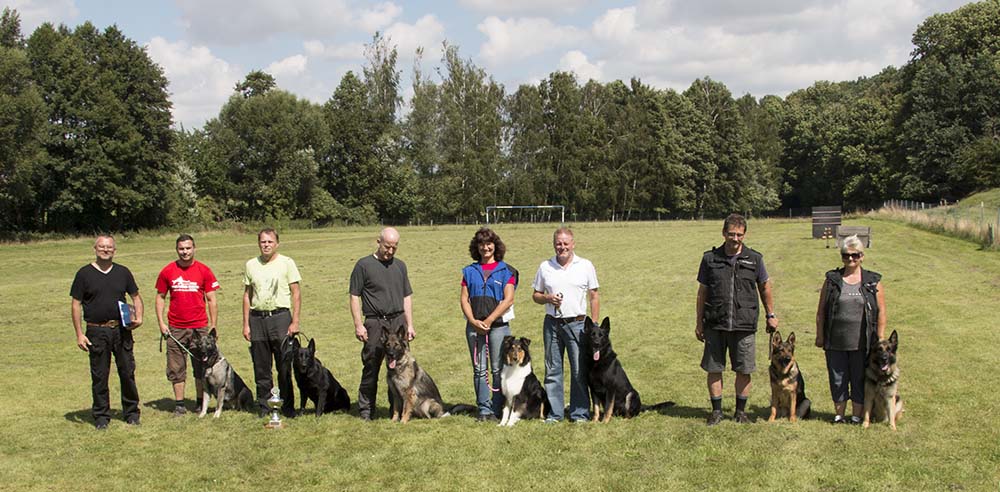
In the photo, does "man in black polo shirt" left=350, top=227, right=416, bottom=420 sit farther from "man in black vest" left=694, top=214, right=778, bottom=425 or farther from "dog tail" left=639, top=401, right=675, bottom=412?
"man in black vest" left=694, top=214, right=778, bottom=425

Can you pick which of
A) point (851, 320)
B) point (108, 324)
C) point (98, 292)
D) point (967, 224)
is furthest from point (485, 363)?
point (967, 224)

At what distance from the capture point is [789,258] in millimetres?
26172

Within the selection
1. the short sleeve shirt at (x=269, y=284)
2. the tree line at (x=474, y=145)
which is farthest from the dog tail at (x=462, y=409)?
the tree line at (x=474, y=145)

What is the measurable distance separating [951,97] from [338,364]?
64701 millimetres

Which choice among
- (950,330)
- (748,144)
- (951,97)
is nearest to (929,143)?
(951,97)

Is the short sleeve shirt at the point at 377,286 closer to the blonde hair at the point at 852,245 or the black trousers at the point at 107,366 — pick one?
the black trousers at the point at 107,366

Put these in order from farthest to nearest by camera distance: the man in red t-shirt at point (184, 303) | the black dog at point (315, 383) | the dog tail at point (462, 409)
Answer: the dog tail at point (462, 409) < the man in red t-shirt at point (184, 303) < the black dog at point (315, 383)

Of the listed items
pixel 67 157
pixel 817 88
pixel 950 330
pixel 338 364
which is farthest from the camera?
pixel 817 88

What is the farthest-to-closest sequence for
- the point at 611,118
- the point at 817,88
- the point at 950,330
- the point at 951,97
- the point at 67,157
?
1. the point at 817,88
2. the point at 611,118
3. the point at 951,97
4. the point at 67,157
5. the point at 950,330

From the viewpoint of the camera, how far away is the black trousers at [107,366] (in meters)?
7.68

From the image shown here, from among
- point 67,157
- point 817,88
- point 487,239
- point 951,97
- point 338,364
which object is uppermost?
point 817,88

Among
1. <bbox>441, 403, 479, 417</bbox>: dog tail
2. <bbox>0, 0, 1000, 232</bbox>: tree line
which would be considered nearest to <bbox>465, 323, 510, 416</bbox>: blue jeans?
<bbox>441, 403, 479, 417</bbox>: dog tail

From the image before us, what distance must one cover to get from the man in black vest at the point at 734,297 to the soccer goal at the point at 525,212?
2564 inches

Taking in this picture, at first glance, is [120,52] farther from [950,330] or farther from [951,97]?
[951,97]
